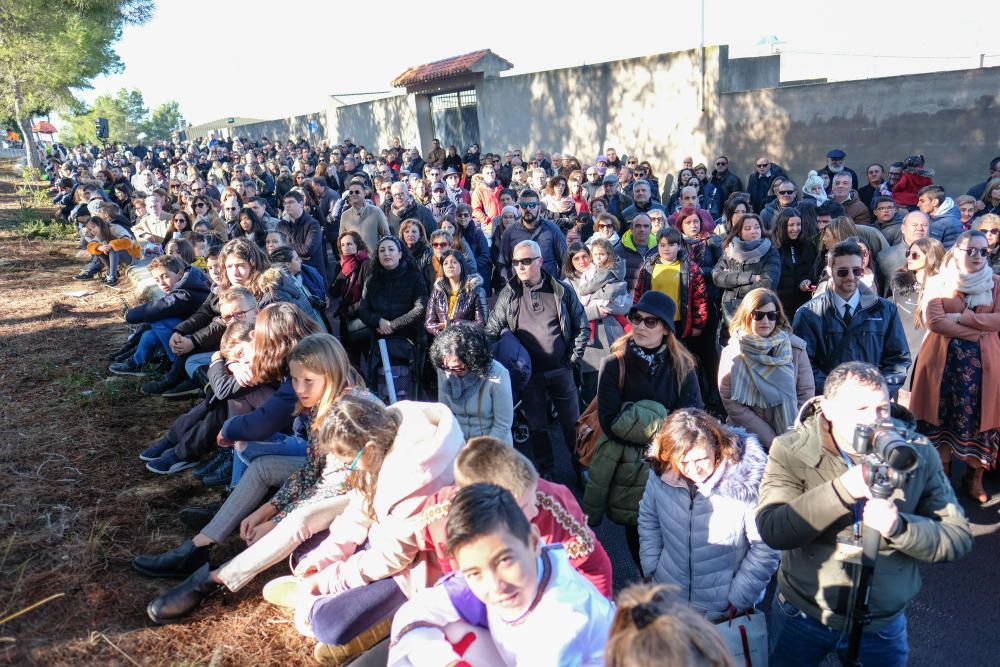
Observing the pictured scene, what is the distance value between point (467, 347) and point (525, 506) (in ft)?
5.82

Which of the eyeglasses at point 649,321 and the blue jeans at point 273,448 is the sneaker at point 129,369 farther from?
the eyeglasses at point 649,321

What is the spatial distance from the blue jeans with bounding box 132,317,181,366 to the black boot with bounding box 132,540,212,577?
3.03 metres

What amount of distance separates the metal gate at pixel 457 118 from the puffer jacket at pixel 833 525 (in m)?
20.2

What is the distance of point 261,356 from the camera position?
13.5 feet

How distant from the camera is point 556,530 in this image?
265 cm

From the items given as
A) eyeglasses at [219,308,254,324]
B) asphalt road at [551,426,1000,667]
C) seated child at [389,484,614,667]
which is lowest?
asphalt road at [551,426,1000,667]

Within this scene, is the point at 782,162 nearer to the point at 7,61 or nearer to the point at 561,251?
the point at 561,251

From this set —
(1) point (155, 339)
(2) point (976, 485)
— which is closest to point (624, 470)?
(2) point (976, 485)

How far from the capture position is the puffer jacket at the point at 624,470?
373 cm

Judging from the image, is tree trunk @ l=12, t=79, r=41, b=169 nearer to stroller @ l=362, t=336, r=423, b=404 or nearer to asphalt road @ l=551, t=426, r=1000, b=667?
stroller @ l=362, t=336, r=423, b=404

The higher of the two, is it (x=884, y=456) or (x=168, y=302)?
(x=884, y=456)

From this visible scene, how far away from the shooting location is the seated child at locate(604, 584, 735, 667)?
1.59m

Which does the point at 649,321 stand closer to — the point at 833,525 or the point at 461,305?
the point at 833,525

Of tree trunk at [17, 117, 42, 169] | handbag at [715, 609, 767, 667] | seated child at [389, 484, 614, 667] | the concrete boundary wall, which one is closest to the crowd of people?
seated child at [389, 484, 614, 667]
